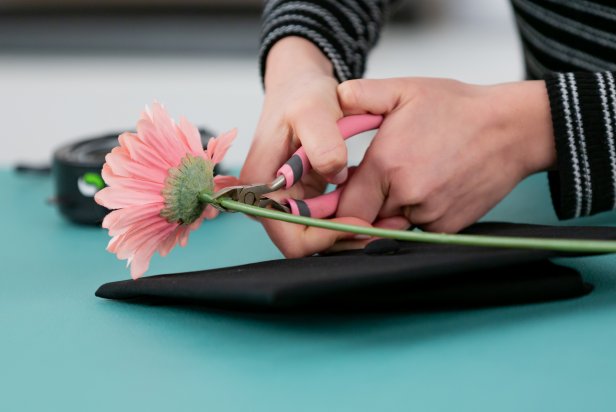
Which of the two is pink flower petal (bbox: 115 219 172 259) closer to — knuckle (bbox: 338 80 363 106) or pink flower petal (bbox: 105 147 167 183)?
pink flower petal (bbox: 105 147 167 183)

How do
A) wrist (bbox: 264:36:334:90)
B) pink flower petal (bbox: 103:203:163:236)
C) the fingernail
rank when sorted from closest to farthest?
1. pink flower petal (bbox: 103:203:163:236)
2. the fingernail
3. wrist (bbox: 264:36:334:90)

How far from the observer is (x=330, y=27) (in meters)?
0.81

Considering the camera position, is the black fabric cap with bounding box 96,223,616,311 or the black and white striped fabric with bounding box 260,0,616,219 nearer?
the black fabric cap with bounding box 96,223,616,311

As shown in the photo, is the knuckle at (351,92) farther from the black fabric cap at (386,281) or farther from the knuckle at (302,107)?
the black fabric cap at (386,281)

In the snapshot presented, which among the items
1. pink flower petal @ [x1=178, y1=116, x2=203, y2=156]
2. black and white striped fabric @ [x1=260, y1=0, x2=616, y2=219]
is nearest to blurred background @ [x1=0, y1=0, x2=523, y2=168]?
black and white striped fabric @ [x1=260, y1=0, x2=616, y2=219]

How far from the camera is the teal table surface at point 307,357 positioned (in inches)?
16.0

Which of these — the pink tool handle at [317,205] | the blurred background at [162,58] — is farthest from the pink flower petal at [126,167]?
the blurred background at [162,58]

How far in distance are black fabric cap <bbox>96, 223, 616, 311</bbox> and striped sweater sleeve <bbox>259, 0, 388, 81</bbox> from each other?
0.95 feet

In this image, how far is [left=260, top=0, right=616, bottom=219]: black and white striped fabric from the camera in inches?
23.6

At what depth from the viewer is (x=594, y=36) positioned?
2.54ft

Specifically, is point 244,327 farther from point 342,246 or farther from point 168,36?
point 168,36

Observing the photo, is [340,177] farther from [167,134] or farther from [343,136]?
[167,134]

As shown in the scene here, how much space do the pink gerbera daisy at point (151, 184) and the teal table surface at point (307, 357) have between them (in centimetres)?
5

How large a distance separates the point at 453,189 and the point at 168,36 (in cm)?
126
